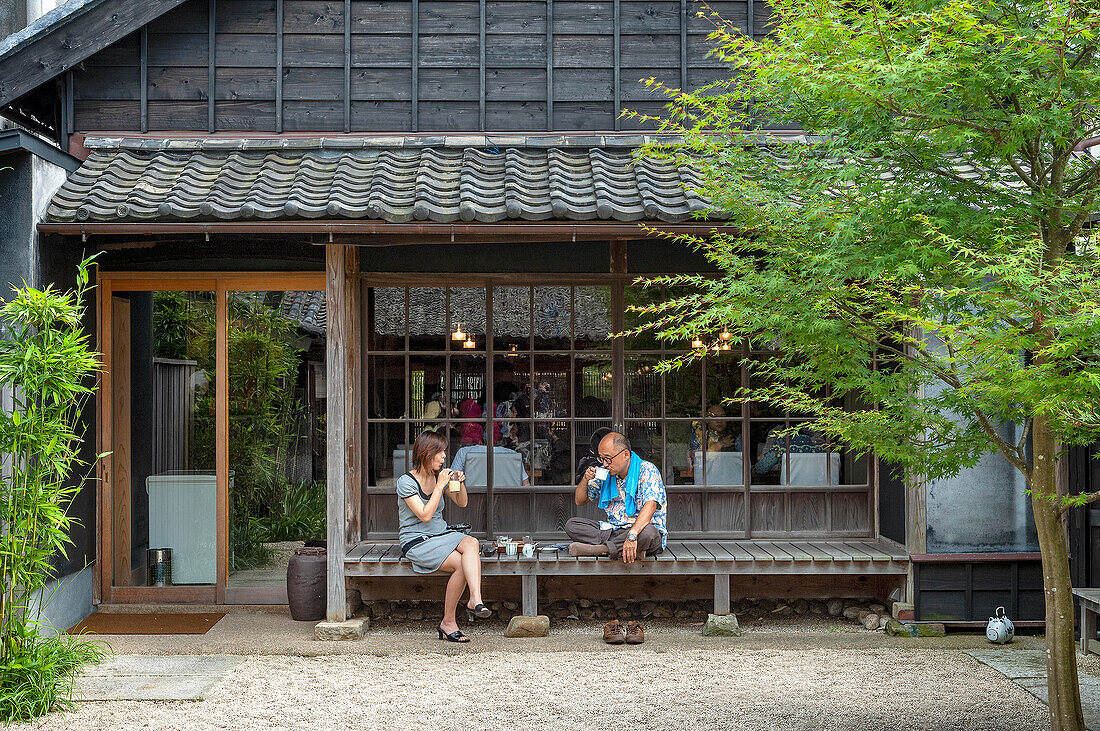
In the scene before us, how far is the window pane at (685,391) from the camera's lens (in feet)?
23.2

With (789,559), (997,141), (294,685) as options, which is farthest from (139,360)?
(997,141)

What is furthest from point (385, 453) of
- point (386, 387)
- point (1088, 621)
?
point (1088, 621)

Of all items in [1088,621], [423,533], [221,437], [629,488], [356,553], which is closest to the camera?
[1088,621]

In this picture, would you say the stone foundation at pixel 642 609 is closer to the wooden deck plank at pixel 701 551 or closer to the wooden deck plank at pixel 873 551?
the wooden deck plank at pixel 873 551

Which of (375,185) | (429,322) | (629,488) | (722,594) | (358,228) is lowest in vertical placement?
(722,594)

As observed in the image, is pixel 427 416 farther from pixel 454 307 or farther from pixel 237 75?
pixel 237 75

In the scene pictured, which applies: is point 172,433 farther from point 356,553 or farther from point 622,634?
point 622,634

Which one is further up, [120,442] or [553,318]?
[553,318]

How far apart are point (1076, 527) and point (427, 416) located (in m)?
4.71

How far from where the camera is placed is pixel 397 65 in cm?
718

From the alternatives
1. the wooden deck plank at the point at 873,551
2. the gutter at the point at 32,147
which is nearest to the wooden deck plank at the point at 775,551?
the wooden deck plank at the point at 873,551

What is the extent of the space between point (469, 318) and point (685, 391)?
1806 mm

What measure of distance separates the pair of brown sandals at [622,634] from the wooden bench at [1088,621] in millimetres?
2759

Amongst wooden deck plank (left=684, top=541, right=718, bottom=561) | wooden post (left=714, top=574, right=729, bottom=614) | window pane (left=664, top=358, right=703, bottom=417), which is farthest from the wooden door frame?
wooden post (left=714, top=574, right=729, bottom=614)
